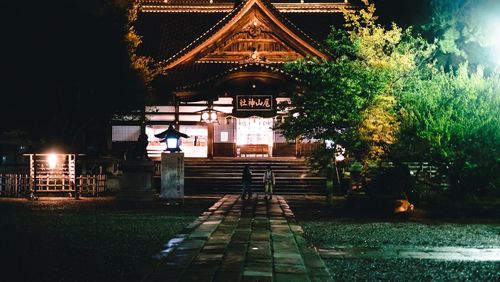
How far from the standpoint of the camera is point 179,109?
29922 millimetres

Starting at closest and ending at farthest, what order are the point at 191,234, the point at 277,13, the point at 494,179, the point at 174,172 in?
the point at 191,234 < the point at 494,179 < the point at 174,172 < the point at 277,13

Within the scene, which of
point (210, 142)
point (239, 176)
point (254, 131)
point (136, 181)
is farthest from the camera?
point (254, 131)

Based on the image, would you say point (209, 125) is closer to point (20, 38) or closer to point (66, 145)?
point (66, 145)

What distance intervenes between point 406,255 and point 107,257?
508 cm

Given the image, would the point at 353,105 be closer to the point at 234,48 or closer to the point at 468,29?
the point at 468,29

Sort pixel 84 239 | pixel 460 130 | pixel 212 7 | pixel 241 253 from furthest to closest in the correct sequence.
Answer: pixel 212 7
pixel 460 130
pixel 84 239
pixel 241 253

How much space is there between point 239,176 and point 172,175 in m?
6.83

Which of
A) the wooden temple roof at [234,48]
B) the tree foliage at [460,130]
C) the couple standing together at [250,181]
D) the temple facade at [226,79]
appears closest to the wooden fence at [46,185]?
the temple facade at [226,79]

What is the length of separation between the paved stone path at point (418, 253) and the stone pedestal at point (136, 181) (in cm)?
1111

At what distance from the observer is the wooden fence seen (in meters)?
19.8

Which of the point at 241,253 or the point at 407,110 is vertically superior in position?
the point at 407,110

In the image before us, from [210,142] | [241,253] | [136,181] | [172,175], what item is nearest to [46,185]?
[136,181]

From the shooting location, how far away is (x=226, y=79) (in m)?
25.5

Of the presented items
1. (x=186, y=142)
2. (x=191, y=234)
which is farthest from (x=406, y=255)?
(x=186, y=142)
